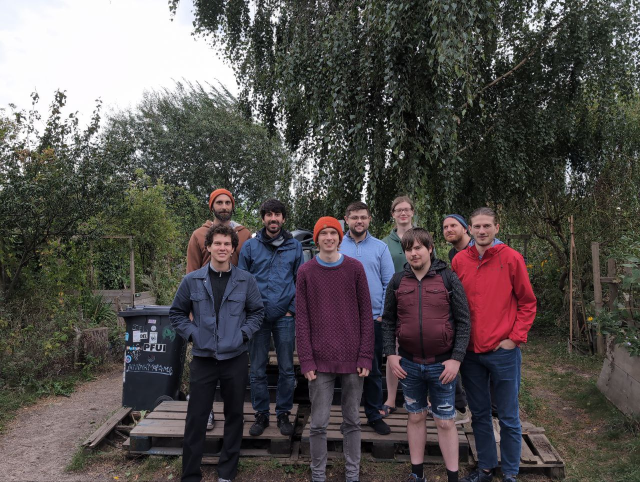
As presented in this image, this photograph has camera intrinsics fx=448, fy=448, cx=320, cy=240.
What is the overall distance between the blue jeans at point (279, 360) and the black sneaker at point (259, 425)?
37 millimetres

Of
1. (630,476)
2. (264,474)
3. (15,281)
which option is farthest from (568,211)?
(15,281)

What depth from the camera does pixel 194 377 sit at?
3064 millimetres

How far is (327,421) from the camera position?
2.91 m

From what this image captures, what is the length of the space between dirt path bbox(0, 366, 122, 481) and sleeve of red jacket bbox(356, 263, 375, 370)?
2.43 meters

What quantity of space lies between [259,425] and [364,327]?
1292 mm

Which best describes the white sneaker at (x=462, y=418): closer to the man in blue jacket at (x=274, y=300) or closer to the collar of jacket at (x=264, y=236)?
the man in blue jacket at (x=274, y=300)

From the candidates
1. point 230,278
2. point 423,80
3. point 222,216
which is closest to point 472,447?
point 230,278

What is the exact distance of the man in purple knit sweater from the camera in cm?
288

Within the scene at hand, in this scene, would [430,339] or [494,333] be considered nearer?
[430,339]

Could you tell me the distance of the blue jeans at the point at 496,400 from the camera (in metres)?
2.85

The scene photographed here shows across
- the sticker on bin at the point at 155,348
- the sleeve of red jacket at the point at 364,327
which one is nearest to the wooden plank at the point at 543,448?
the sleeve of red jacket at the point at 364,327

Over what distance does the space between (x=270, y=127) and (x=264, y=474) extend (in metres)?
7.55

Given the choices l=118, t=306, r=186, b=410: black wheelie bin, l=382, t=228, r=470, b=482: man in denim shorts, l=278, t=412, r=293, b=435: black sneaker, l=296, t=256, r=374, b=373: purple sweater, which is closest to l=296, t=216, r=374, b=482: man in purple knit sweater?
l=296, t=256, r=374, b=373: purple sweater

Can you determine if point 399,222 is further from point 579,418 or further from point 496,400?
point 579,418
